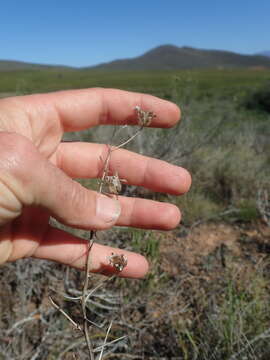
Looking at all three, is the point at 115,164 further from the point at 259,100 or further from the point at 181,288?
the point at 259,100

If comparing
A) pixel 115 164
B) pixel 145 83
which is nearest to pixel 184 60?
pixel 145 83

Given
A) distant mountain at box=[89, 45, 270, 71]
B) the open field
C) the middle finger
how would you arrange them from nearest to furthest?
the middle finger < the open field < distant mountain at box=[89, 45, 270, 71]

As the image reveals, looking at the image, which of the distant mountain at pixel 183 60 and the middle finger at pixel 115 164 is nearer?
the middle finger at pixel 115 164

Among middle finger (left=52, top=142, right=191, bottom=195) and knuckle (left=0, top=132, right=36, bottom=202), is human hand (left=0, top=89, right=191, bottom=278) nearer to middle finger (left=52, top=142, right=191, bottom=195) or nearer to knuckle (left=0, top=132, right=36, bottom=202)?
middle finger (left=52, top=142, right=191, bottom=195)

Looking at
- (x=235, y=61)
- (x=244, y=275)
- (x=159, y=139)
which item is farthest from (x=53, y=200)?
(x=235, y=61)

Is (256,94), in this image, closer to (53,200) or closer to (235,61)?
(53,200)

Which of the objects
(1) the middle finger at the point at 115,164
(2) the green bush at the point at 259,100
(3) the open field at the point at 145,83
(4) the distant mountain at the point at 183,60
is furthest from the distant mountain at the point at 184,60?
(1) the middle finger at the point at 115,164

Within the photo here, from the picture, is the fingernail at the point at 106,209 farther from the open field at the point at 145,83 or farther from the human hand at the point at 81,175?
the open field at the point at 145,83

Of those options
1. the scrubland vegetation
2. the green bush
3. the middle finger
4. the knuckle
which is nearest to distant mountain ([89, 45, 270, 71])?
the green bush
